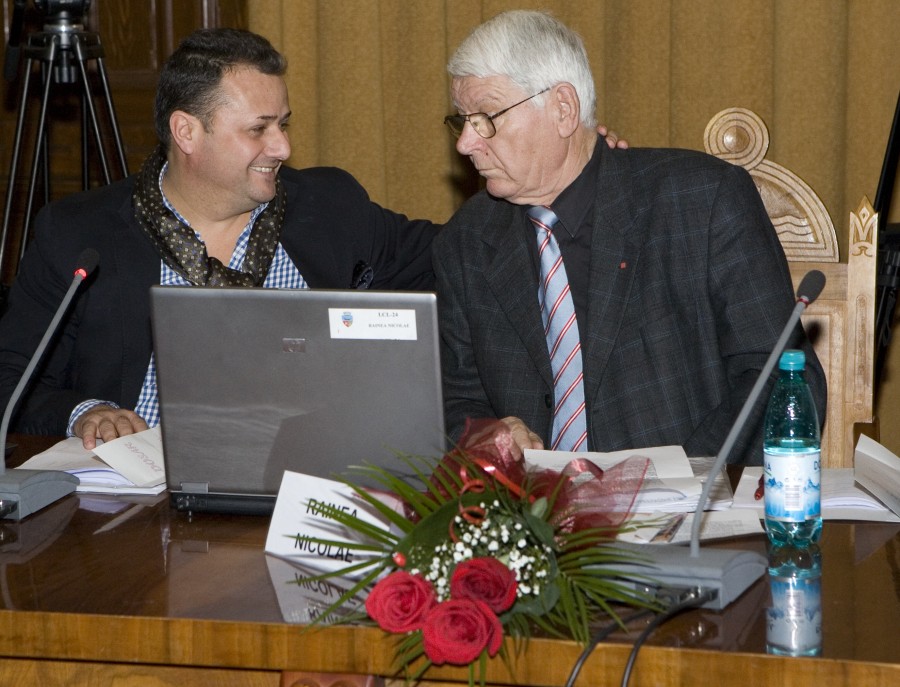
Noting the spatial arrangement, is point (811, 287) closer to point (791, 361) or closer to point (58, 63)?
point (791, 361)

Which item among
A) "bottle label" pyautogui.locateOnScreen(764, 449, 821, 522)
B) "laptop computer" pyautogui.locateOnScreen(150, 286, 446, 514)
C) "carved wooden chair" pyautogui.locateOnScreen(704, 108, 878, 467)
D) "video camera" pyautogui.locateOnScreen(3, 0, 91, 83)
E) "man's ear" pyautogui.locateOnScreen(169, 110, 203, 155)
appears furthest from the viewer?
"video camera" pyautogui.locateOnScreen(3, 0, 91, 83)

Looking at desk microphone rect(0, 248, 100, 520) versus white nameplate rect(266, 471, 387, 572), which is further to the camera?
desk microphone rect(0, 248, 100, 520)

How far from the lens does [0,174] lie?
3.74 m

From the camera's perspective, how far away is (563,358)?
1945 millimetres

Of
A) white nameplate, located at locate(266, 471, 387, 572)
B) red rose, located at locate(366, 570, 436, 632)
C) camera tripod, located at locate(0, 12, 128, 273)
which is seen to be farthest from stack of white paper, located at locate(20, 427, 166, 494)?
camera tripod, located at locate(0, 12, 128, 273)

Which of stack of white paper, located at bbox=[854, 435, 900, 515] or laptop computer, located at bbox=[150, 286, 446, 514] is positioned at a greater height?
laptop computer, located at bbox=[150, 286, 446, 514]

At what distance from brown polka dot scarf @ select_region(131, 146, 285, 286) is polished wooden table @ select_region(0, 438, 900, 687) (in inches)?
34.2

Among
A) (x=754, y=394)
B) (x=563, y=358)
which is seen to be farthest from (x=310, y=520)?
(x=563, y=358)

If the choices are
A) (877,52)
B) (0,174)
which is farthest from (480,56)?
(0,174)

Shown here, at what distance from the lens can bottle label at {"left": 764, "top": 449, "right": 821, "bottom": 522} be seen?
1.19 m

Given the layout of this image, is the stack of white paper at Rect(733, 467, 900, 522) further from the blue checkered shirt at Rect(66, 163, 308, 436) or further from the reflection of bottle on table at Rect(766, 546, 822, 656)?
the blue checkered shirt at Rect(66, 163, 308, 436)

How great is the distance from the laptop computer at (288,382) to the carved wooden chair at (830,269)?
41.1 inches

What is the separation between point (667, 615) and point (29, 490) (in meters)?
Result: 0.88

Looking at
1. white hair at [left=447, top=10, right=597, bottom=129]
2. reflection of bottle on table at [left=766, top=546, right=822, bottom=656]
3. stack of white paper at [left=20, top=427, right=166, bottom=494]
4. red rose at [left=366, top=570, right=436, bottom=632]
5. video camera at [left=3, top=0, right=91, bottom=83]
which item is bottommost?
reflection of bottle on table at [left=766, top=546, right=822, bottom=656]
